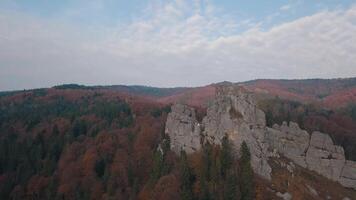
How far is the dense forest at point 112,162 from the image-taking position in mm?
77188

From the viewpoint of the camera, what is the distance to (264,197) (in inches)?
2798


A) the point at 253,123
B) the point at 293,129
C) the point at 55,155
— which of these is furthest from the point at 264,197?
the point at 55,155

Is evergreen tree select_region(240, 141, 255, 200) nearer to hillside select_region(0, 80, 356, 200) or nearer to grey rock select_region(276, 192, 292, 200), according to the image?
hillside select_region(0, 80, 356, 200)

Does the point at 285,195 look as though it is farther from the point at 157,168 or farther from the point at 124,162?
the point at 124,162

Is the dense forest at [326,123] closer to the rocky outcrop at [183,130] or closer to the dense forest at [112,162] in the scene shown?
the rocky outcrop at [183,130]

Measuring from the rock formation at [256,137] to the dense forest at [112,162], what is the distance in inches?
138

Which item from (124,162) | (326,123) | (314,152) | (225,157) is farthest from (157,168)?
(326,123)

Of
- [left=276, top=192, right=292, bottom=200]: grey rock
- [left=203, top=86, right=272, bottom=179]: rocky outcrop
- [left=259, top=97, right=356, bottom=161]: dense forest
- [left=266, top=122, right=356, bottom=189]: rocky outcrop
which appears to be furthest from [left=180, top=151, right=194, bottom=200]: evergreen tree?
[left=259, top=97, right=356, bottom=161]: dense forest

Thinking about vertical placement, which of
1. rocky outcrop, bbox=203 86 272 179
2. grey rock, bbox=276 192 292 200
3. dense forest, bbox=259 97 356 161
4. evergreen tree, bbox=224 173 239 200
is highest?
rocky outcrop, bbox=203 86 272 179

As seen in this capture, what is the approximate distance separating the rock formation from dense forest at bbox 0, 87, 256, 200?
3509 mm

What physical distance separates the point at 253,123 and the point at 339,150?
19316 mm

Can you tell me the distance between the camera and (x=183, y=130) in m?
92.1

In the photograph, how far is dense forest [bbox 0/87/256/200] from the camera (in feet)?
253

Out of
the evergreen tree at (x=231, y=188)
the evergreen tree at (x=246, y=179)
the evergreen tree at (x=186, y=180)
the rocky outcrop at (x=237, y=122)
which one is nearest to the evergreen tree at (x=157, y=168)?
the evergreen tree at (x=186, y=180)
